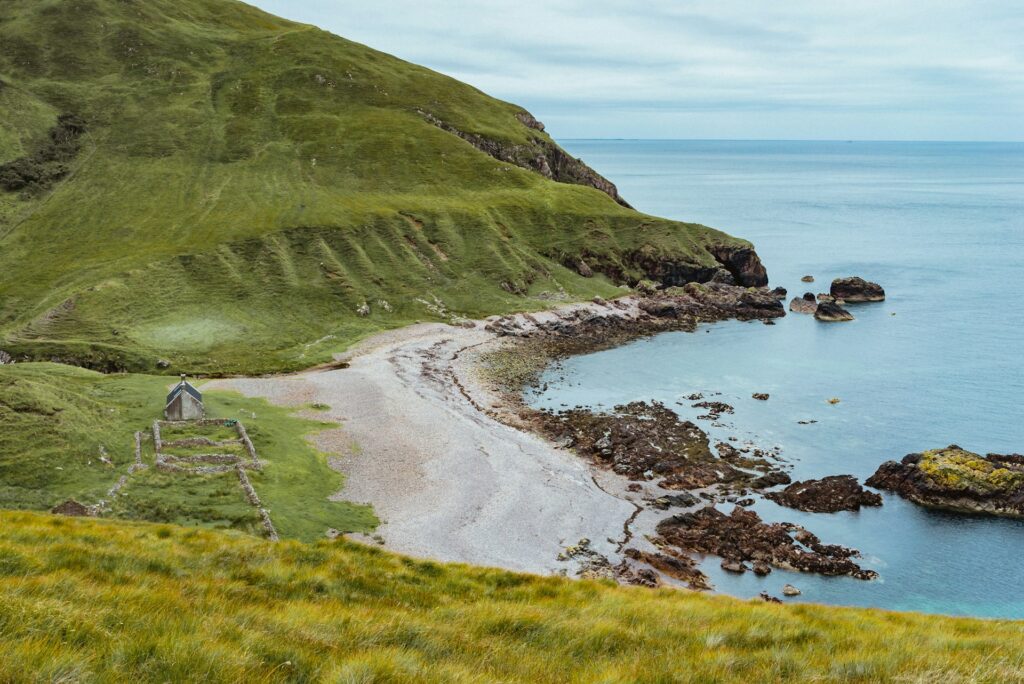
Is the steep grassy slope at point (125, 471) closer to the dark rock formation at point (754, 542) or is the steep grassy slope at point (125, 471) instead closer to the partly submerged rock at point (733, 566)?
the dark rock formation at point (754, 542)

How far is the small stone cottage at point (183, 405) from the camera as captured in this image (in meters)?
57.5

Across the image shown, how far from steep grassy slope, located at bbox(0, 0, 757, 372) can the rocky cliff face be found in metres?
0.58

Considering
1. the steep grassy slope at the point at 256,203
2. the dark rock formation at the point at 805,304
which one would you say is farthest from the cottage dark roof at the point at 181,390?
the dark rock formation at the point at 805,304

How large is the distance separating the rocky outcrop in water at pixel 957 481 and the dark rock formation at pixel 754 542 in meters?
11.6

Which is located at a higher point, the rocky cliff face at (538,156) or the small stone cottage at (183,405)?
the rocky cliff face at (538,156)

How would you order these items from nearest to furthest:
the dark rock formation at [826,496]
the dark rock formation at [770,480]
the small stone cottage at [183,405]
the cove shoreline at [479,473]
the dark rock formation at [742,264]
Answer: the cove shoreline at [479,473]
the dark rock formation at [826,496]
the small stone cottage at [183,405]
the dark rock formation at [770,480]
the dark rock formation at [742,264]

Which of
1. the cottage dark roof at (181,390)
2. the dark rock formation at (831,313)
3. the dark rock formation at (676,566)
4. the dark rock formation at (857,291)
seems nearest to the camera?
the dark rock formation at (676,566)

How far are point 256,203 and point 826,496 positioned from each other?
105793 millimetres

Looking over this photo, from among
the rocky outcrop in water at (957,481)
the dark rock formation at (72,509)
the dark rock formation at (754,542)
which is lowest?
the dark rock formation at (72,509)

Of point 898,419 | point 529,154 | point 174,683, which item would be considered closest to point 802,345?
point 898,419

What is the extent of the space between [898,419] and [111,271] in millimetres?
97751

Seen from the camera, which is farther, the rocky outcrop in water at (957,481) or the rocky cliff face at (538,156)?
the rocky cliff face at (538,156)

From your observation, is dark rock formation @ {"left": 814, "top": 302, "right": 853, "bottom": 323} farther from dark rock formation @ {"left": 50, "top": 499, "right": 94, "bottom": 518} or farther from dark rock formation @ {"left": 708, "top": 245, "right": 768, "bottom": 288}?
dark rock formation @ {"left": 50, "top": 499, "right": 94, "bottom": 518}

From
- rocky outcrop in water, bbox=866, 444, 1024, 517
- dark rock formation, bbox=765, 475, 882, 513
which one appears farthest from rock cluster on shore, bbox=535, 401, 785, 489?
rocky outcrop in water, bbox=866, 444, 1024, 517
